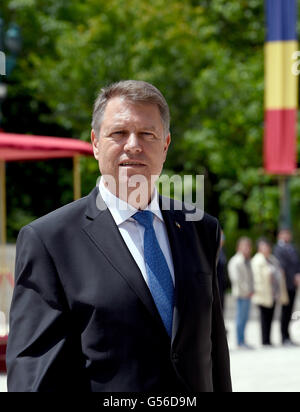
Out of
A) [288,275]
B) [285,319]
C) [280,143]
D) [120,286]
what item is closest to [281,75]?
[280,143]

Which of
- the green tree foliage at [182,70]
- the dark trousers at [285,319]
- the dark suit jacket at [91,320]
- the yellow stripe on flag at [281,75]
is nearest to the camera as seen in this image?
the dark suit jacket at [91,320]

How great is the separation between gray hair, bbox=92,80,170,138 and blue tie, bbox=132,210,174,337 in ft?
1.10

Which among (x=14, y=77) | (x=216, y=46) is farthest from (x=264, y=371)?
(x=14, y=77)

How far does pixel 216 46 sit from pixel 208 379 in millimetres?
19603

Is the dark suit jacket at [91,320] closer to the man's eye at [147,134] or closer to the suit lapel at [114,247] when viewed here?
the suit lapel at [114,247]

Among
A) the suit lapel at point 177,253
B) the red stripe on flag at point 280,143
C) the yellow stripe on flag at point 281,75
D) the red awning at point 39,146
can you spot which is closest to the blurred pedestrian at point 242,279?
the red stripe on flag at point 280,143

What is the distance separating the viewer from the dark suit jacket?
A: 8.66 feet

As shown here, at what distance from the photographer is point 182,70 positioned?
21.0 m

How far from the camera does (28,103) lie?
2719 cm

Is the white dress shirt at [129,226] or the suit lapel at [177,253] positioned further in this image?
the white dress shirt at [129,226]

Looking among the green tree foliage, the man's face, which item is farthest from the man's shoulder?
the green tree foliage

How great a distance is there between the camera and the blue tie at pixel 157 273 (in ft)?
9.07

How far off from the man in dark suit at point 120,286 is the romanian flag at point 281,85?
11.9 m

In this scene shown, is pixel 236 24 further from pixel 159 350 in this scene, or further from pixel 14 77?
pixel 159 350
